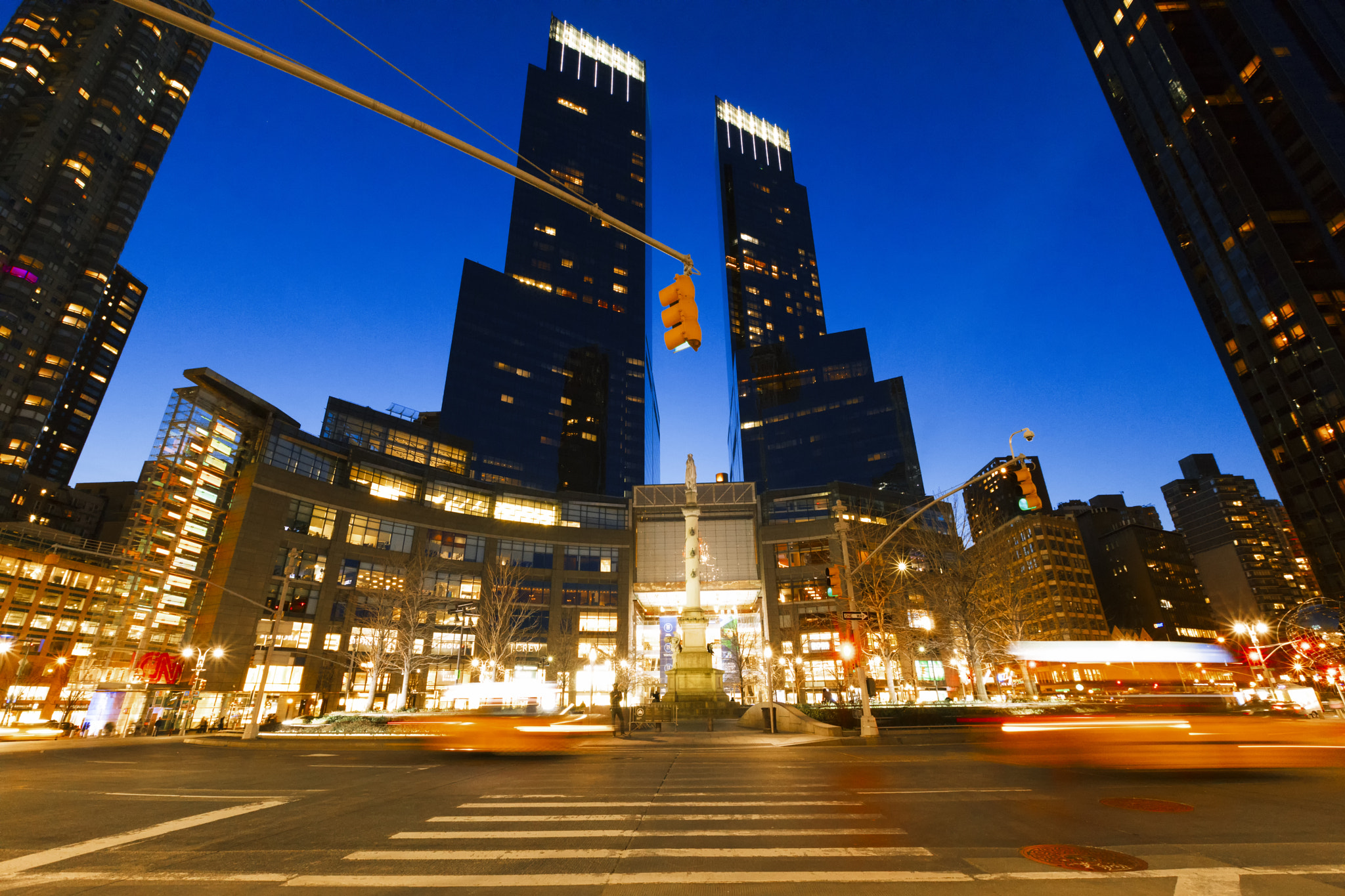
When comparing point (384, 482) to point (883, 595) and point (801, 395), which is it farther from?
point (801, 395)

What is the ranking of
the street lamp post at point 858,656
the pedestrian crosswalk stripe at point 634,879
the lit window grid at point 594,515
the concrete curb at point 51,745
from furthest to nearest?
the lit window grid at point 594,515, the concrete curb at point 51,745, the street lamp post at point 858,656, the pedestrian crosswalk stripe at point 634,879

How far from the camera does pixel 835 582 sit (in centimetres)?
2111

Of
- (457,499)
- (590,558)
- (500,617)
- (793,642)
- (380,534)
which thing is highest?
(457,499)

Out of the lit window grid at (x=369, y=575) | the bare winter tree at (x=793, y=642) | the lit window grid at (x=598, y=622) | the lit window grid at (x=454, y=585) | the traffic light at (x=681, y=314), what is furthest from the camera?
the bare winter tree at (x=793, y=642)

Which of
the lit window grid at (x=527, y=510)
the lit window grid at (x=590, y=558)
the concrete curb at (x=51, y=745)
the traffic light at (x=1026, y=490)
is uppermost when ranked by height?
the lit window grid at (x=527, y=510)

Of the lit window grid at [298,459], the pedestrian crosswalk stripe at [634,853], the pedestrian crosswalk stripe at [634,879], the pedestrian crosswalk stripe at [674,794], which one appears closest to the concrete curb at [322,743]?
the pedestrian crosswalk stripe at [674,794]

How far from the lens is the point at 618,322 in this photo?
15938cm

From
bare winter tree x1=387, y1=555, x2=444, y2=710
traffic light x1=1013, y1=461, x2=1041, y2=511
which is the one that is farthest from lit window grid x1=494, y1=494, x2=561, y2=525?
traffic light x1=1013, y1=461, x2=1041, y2=511

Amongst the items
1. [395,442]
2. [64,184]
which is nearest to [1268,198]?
[395,442]

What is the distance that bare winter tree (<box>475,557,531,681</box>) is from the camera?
59.2 m

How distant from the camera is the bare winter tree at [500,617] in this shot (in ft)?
194

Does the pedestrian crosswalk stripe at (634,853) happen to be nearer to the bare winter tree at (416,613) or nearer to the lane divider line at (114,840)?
the lane divider line at (114,840)

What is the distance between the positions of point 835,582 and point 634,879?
1650 centimetres

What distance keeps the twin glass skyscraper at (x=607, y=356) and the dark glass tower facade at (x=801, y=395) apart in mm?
400
